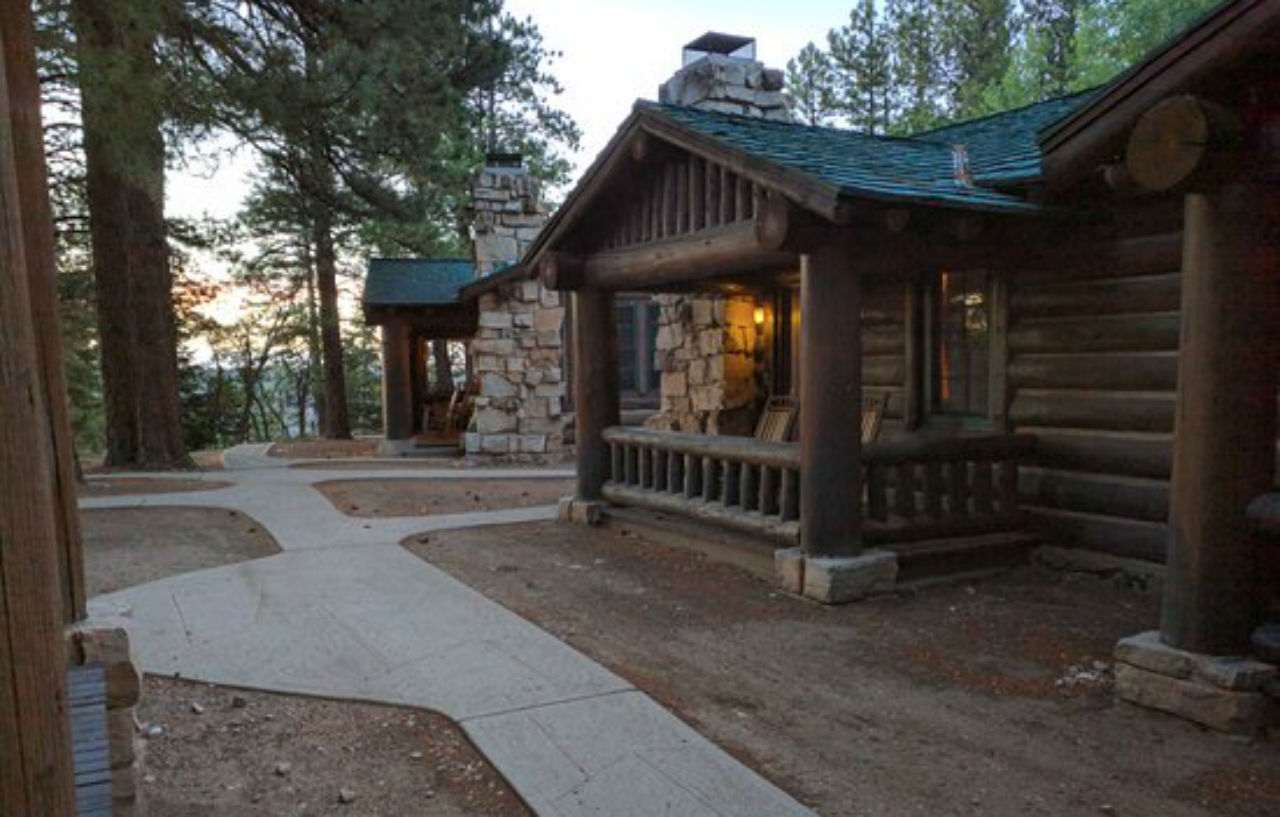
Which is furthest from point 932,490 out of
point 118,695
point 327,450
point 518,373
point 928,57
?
point 928,57

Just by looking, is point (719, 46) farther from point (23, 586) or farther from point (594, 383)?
point (23, 586)

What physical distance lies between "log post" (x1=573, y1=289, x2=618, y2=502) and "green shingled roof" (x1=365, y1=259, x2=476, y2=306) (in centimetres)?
831

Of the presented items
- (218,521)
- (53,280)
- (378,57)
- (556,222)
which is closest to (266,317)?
(378,57)

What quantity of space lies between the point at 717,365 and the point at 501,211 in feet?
20.7

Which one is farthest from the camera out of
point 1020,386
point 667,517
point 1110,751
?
point 667,517

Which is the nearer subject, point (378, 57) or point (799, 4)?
point (378, 57)

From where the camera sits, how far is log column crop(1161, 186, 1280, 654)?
11.8 ft

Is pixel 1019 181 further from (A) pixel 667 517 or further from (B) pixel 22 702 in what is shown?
(B) pixel 22 702

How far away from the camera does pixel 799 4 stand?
106ft

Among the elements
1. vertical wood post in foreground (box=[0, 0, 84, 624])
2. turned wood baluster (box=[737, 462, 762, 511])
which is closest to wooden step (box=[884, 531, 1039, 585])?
turned wood baluster (box=[737, 462, 762, 511])

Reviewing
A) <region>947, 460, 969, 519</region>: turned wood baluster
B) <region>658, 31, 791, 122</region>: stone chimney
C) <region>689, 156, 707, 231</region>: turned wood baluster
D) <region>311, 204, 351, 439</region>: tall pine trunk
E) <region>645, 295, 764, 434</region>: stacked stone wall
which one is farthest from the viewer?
<region>311, 204, 351, 439</region>: tall pine trunk

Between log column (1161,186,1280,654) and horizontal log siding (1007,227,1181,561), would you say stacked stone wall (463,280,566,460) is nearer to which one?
horizontal log siding (1007,227,1181,561)

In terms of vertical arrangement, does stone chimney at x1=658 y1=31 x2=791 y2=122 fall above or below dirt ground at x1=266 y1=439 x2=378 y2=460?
above

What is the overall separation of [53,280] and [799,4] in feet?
112
